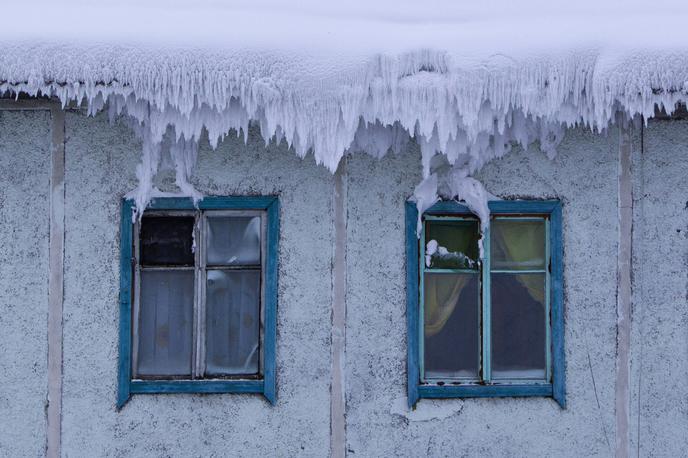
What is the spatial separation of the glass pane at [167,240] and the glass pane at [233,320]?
0.22m

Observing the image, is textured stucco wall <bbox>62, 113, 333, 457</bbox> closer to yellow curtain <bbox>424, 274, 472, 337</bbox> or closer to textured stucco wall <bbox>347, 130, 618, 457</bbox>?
textured stucco wall <bbox>347, 130, 618, 457</bbox>

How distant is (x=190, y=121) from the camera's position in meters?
4.58

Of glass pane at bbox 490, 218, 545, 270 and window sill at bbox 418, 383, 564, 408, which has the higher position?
glass pane at bbox 490, 218, 545, 270

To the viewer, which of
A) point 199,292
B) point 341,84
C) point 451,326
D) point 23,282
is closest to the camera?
point 341,84

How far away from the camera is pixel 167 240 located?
5008 millimetres

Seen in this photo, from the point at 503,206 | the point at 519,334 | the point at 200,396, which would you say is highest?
the point at 503,206

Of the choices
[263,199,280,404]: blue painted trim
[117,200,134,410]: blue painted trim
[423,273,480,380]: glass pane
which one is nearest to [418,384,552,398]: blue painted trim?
[423,273,480,380]: glass pane

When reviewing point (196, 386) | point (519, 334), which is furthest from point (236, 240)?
point (519, 334)

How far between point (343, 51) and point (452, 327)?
1.92 m

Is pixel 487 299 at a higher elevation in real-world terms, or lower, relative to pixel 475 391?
higher

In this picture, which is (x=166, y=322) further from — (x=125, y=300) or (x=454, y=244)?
(x=454, y=244)

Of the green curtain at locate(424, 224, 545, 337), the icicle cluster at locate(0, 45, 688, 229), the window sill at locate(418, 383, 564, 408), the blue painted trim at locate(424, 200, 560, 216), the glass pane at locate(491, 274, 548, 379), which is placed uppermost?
the icicle cluster at locate(0, 45, 688, 229)

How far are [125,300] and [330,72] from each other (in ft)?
6.34

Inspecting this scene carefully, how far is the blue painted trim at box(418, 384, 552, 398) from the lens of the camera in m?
4.95
